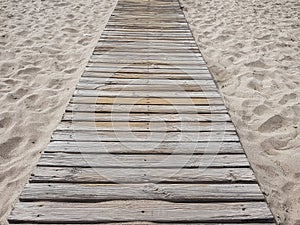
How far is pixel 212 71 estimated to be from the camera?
395 centimetres

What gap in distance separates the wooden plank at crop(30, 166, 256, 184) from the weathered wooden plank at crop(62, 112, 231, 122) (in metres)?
0.63

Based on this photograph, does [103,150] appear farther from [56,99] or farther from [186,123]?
[56,99]

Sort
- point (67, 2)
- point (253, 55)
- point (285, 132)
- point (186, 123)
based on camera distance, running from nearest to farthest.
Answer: point (186, 123)
point (285, 132)
point (253, 55)
point (67, 2)

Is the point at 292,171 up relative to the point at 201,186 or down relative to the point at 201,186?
down

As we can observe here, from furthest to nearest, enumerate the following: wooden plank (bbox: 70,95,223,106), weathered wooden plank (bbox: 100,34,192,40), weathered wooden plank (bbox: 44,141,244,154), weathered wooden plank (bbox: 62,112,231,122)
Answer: weathered wooden plank (bbox: 100,34,192,40), wooden plank (bbox: 70,95,223,106), weathered wooden plank (bbox: 62,112,231,122), weathered wooden plank (bbox: 44,141,244,154)

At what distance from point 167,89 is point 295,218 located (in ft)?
5.64

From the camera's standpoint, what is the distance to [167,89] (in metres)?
3.18

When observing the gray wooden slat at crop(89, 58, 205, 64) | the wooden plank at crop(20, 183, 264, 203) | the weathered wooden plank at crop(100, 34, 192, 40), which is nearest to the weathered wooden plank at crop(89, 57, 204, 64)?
the gray wooden slat at crop(89, 58, 205, 64)

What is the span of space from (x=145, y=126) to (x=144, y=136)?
0.15m

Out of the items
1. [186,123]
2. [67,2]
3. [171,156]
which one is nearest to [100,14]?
[67,2]

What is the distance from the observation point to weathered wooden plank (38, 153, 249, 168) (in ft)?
7.19

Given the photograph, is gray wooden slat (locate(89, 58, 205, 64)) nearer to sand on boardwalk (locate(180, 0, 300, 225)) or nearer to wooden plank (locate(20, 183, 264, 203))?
sand on boardwalk (locate(180, 0, 300, 225))

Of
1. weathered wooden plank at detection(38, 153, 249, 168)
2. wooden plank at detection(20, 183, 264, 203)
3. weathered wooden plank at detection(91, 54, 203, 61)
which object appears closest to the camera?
wooden plank at detection(20, 183, 264, 203)

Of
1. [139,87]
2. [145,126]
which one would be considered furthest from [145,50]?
[145,126]
